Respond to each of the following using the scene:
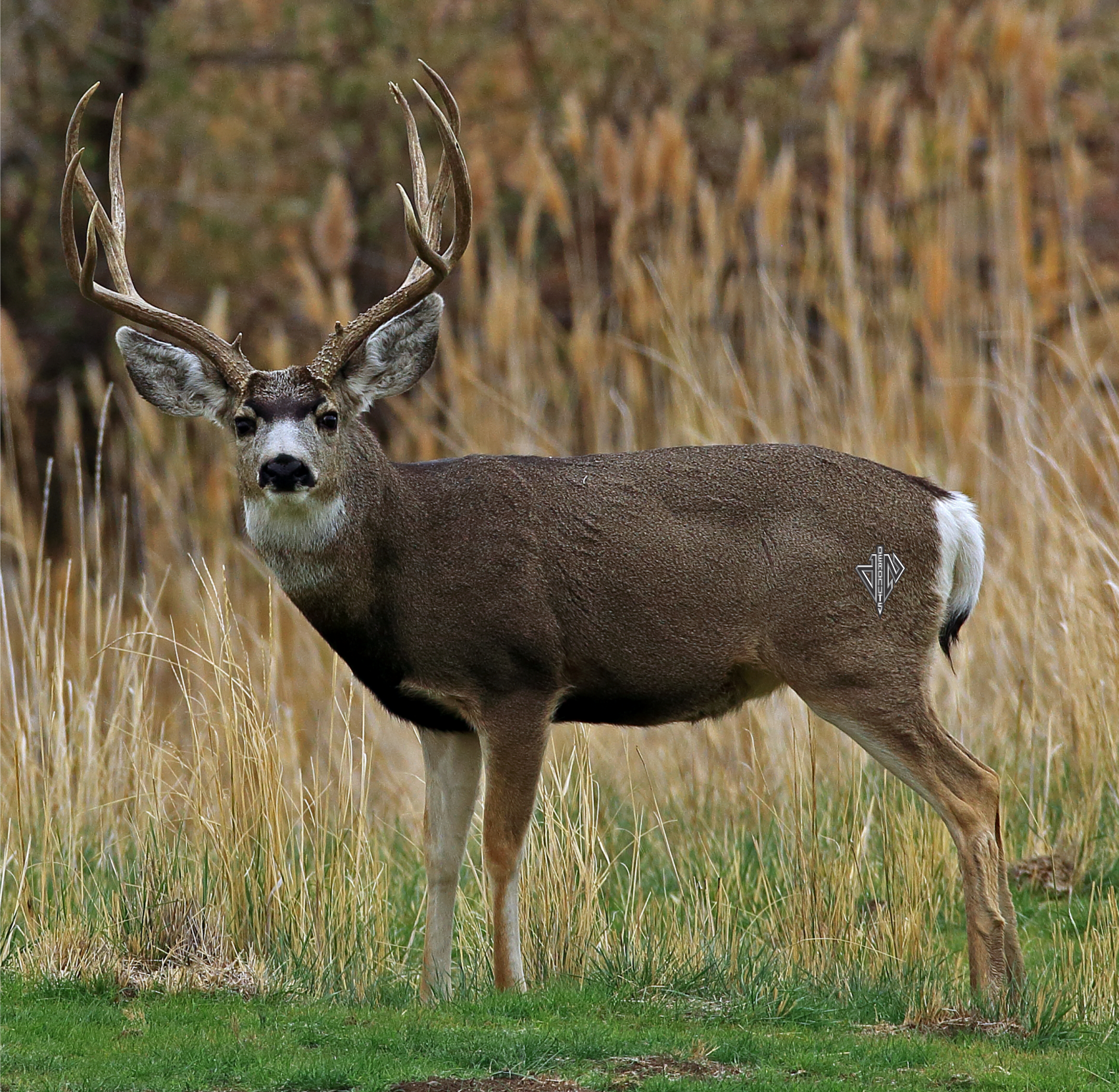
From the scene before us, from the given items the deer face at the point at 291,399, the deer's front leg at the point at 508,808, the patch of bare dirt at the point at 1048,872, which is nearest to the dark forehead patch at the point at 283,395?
the deer face at the point at 291,399

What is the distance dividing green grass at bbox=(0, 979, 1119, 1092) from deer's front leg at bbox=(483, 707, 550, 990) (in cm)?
20

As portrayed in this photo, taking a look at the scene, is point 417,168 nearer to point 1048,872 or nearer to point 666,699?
point 666,699

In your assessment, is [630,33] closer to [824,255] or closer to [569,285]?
[569,285]

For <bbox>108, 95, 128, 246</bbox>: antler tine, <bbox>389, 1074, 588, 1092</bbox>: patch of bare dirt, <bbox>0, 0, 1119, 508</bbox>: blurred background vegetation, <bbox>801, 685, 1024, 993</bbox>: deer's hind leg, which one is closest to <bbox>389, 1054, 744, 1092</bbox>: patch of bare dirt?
<bbox>389, 1074, 588, 1092</bbox>: patch of bare dirt

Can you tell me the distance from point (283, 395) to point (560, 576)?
1.01m

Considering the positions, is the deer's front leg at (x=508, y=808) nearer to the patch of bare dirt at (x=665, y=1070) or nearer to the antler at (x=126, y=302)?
the patch of bare dirt at (x=665, y=1070)

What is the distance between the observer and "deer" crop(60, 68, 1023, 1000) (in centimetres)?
515

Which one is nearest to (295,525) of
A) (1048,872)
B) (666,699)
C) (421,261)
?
(421,261)

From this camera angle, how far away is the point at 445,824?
5.60m

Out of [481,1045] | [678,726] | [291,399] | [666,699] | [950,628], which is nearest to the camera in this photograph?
[481,1045]

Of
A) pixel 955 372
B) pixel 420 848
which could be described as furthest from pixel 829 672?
pixel 955 372

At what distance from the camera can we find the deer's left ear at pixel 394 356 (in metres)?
5.39

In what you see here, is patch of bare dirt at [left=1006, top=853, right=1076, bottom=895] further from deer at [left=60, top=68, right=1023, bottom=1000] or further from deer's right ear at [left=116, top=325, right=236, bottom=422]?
deer's right ear at [left=116, top=325, right=236, bottom=422]

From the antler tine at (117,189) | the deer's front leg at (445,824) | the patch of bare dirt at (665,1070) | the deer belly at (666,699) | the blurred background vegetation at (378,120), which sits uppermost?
the blurred background vegetation at (378,120)
